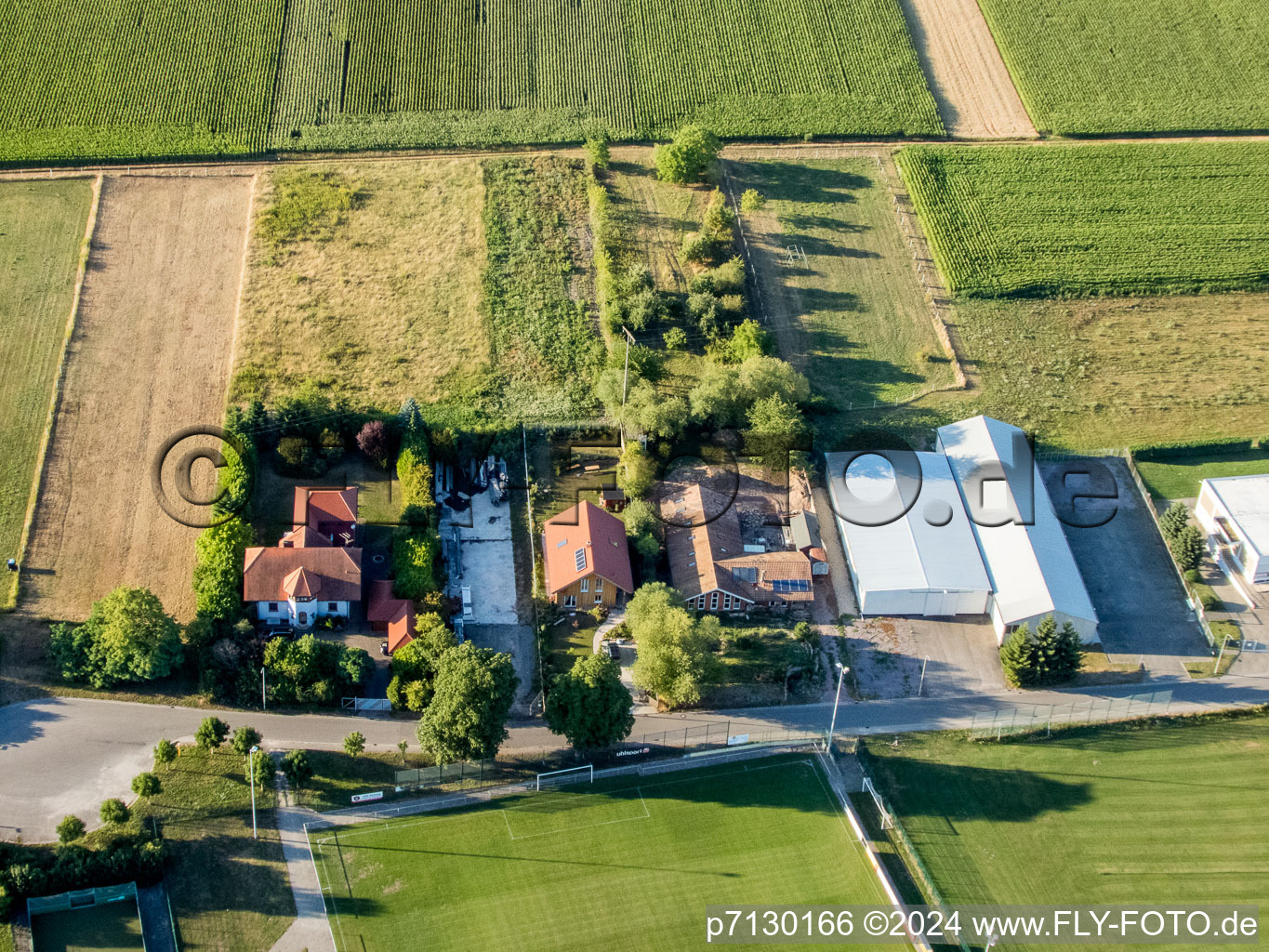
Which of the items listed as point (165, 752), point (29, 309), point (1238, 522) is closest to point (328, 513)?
point (165, 752)

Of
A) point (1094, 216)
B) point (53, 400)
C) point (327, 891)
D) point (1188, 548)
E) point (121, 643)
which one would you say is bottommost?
point (327, 891)

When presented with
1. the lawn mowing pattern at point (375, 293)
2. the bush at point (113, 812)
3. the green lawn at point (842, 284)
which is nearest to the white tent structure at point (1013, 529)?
the green lawn at point (842, 284)

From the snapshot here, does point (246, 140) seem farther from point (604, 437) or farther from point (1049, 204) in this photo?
point (1049, 204)

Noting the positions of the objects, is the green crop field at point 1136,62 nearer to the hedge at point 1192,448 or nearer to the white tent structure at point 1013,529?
the hedge at point 1192,448

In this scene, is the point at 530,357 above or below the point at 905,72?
below

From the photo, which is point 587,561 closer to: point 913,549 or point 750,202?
point 913,549

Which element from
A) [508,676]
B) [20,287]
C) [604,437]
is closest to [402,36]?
[20,287]
